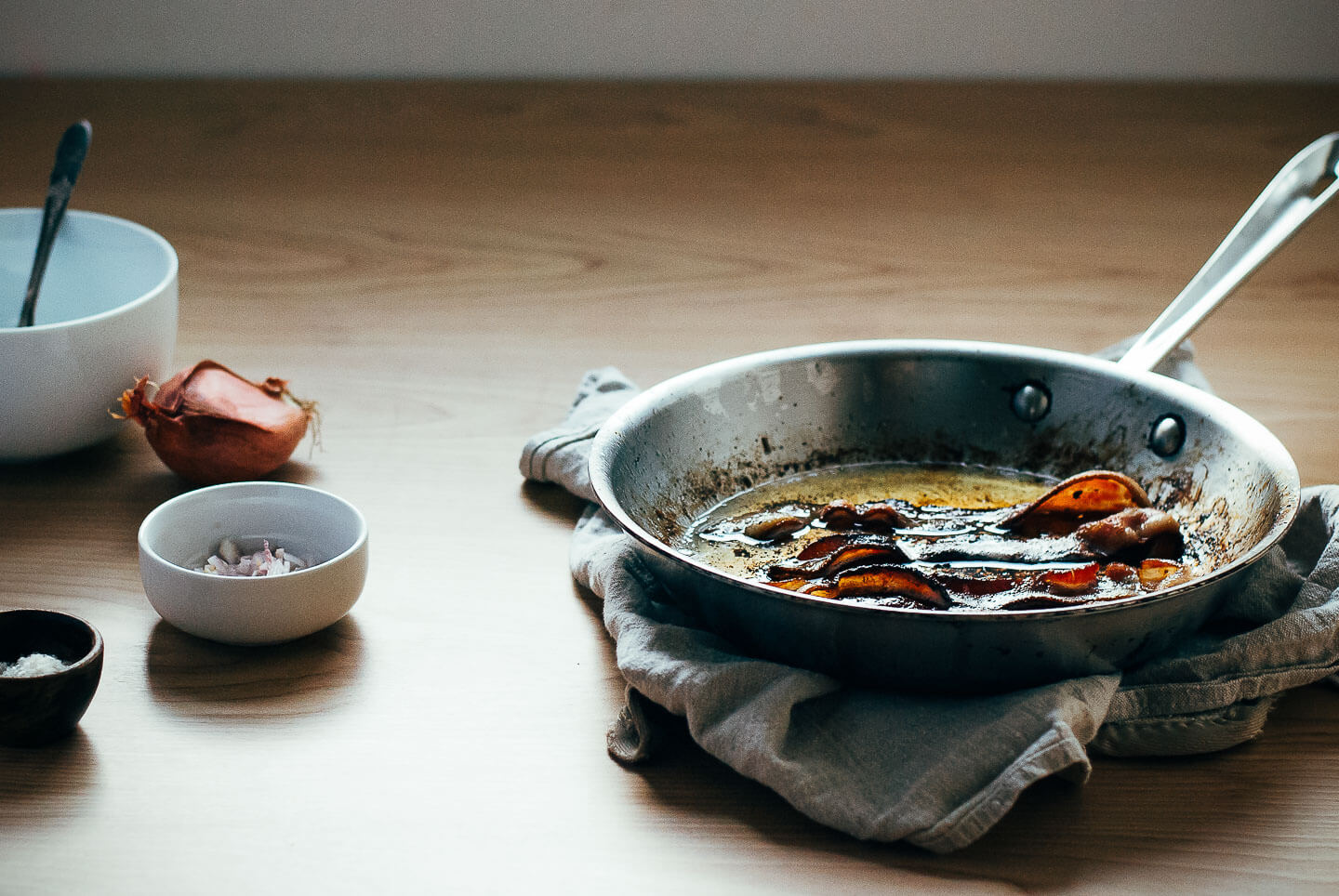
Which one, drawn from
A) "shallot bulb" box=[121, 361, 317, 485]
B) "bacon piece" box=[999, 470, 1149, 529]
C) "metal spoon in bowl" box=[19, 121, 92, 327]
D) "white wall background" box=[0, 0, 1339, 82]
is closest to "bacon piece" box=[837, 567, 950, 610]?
"bacon piece" box=[999, 470, 1149, 529]

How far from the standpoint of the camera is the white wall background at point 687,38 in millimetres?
1344

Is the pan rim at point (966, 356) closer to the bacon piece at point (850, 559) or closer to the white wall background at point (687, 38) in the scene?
the bacon piece at point (850, 559)

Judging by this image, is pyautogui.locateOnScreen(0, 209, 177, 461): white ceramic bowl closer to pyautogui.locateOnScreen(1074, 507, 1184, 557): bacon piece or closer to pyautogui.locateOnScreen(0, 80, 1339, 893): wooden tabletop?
pyautogui.locateOnScreen(0, 80, 1339, 893): wooden tabletop

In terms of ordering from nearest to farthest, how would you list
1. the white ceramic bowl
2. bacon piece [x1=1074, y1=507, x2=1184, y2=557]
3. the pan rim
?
the pan rim → bacon piece [x1=1074, y1=507, x2=1184, y2=557] → the white ceramic bowl

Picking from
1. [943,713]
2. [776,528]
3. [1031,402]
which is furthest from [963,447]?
[943,713]

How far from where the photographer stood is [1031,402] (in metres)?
0.75

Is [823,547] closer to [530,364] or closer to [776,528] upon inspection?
[776,528]

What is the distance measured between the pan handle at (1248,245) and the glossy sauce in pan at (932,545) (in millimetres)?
97

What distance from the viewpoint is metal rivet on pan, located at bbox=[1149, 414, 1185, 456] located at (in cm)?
70

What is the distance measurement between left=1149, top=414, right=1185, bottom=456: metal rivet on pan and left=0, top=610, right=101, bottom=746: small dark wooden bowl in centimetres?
49

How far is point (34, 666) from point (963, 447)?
458 millimetres

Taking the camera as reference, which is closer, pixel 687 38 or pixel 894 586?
pixel 894 586

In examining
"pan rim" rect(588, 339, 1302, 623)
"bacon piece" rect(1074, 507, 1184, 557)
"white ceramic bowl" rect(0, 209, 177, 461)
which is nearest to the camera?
"pan rim" rect(588, 339, 1302, 623)

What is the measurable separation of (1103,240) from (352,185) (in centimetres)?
65
